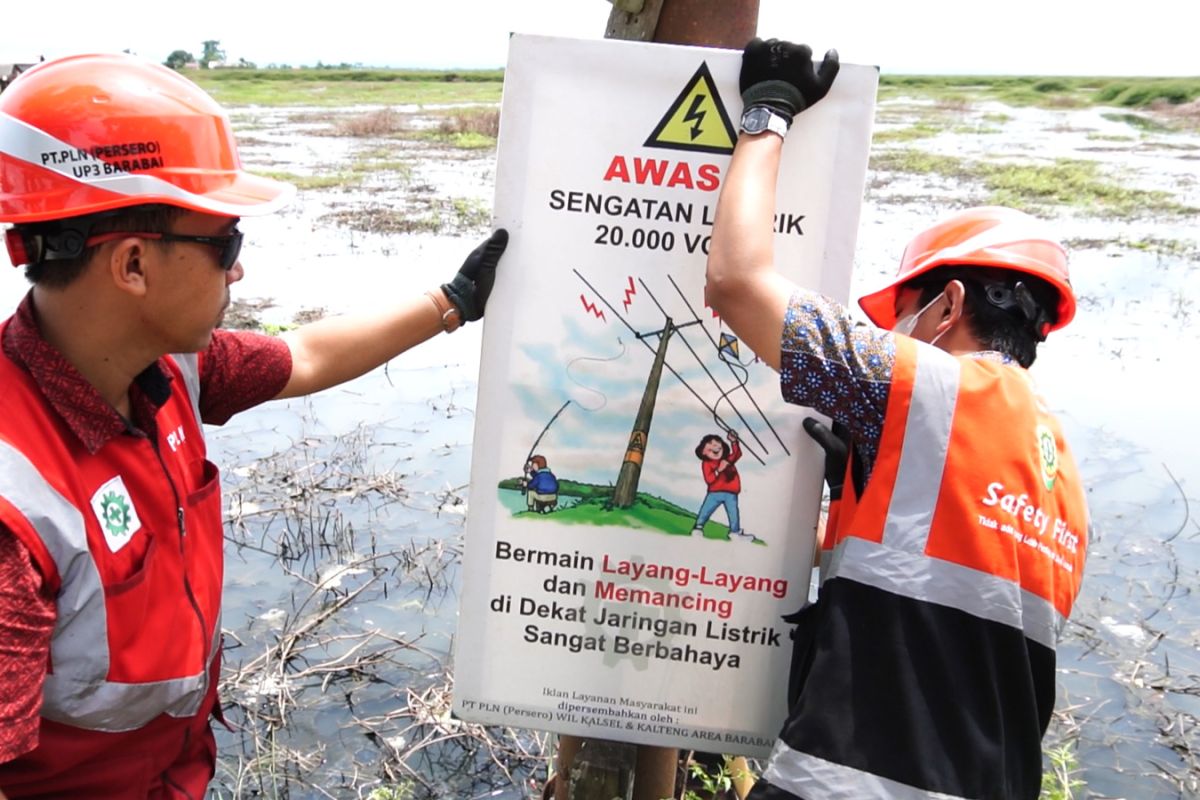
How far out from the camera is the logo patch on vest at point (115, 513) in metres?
1.84

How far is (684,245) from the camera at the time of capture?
2.27 metres

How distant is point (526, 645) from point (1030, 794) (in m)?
1.12

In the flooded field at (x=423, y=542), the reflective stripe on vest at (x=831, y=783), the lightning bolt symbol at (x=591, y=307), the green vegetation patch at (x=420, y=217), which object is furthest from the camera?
the green vegetation patch at (x=420, y=217)

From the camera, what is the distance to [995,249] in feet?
7.02

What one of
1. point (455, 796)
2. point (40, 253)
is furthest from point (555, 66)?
point (455, 796)

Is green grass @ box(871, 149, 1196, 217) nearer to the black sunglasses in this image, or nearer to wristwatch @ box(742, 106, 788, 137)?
wristwatch @ box(742, 106, 788, 137)

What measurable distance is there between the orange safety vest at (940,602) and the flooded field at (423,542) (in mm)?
1588

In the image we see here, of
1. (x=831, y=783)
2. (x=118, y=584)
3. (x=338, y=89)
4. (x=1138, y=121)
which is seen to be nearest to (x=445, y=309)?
(x=118, y=584)

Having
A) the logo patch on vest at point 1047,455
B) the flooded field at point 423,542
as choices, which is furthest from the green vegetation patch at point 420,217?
the logo patch on vest at point 1047,455

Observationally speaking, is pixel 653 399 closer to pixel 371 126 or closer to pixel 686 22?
pixel 686 22

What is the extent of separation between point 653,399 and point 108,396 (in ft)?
3.69

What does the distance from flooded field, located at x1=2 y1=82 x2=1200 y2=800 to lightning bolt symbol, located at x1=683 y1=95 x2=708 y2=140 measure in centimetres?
186

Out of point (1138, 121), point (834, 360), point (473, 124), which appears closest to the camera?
point (834, 360)

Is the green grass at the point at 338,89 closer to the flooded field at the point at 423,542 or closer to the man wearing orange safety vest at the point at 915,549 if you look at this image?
the flooded field at the point at 423,542
